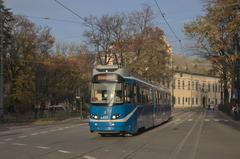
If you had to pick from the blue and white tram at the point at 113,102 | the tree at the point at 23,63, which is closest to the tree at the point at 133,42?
the tree at the point at 23,63

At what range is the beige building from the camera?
138 meters

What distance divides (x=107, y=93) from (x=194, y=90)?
407ft

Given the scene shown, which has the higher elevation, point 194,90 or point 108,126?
point 194,90

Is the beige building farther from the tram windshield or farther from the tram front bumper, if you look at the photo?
the tram front bumper

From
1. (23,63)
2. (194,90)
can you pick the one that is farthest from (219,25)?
(194,90)

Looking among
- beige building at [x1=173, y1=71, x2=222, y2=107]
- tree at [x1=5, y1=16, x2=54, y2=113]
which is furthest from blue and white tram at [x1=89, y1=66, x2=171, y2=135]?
beige building at [x1=173, y1=71, x2=222, y2=107]

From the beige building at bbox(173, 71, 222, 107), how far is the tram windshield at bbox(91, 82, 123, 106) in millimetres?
109939

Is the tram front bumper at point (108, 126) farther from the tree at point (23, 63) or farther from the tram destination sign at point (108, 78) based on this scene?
the tree at point (23, 63)

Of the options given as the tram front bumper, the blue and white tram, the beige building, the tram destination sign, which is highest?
the beige building

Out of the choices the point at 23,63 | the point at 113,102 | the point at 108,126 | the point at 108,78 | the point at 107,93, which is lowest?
the point at 108,126

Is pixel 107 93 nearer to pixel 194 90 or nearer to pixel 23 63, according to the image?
pixel 23 63

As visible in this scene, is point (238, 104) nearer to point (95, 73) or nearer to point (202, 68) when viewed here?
point (202, 68)

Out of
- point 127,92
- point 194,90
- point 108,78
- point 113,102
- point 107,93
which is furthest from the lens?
point 194,90

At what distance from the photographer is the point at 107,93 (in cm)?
2378
